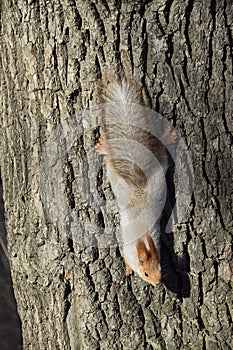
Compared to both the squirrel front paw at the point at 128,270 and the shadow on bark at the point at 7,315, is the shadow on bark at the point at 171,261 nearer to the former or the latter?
the squirrel front paw at the point at 128,270

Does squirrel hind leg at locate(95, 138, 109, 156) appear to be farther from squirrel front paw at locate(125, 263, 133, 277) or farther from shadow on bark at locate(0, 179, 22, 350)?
shadow on bark at locate(0, 179, 22, 350)

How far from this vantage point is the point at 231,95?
2271 mm

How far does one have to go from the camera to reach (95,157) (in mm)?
2340

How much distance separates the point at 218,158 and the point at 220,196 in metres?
0.14

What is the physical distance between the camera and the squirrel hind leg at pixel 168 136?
2.29 meters

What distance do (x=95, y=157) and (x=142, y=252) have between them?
0.39 m

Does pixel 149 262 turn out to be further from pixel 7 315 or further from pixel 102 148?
pixel 7 315

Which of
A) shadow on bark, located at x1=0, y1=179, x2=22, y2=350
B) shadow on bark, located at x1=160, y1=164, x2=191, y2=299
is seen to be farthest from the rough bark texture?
shadow on bark, located at x1=0, y1=179, x2=22, y2=350

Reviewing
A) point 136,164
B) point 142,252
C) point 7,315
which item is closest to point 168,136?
point 136,164

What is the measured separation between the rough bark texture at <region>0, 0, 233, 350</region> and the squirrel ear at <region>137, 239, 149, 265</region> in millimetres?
100

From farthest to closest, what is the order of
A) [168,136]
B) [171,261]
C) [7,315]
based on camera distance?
[7,315]
[171,261]
[168,136]

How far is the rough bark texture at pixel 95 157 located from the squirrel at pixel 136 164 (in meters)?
0.05

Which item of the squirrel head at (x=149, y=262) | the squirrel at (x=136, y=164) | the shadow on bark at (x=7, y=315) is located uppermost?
the shadow on bark at (x=7, y=315)

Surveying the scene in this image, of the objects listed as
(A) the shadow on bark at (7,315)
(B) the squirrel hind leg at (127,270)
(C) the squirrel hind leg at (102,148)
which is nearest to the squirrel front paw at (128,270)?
(B) the squirrel hind leg at (127,270)
